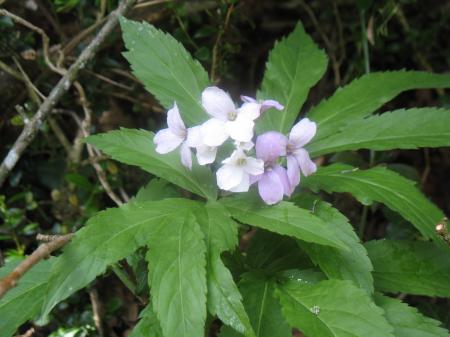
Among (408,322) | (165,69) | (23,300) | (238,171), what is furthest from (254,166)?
(23,300)

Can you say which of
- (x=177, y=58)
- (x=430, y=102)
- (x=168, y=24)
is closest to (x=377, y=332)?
(x=177, y=58)

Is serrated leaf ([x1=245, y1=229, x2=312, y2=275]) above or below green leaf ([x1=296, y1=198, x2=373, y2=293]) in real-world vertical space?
below

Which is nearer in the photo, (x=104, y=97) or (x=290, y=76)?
(x=290, y=76)

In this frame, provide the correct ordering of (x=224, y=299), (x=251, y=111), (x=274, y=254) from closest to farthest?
(x=224, y=299) < (x=251, y=111) < (x=274, y=254)

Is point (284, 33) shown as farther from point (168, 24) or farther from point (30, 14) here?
point (30, 14)

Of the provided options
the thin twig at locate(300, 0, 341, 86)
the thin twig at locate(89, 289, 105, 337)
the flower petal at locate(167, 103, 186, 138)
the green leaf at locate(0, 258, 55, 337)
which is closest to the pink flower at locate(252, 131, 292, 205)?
the flower petal at locate(167, 103, 186, 138)

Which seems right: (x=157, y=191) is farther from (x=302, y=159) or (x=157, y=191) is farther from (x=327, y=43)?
(x=327, y=43)

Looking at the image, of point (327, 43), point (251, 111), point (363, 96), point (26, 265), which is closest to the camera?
point (26, 265)

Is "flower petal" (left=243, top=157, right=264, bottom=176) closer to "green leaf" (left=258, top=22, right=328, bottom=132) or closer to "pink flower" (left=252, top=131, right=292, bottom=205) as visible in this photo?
"pink flower" (left=252, top=131, right=292, bottom=205)
